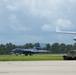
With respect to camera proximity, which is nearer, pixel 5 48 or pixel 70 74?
pixel 70 74

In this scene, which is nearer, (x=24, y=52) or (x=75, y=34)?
(x=75, y=34)

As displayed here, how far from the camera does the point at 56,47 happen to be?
183750 millimetres

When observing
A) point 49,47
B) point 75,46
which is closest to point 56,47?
point 49,47

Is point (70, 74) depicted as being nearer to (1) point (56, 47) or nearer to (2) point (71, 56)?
(2) point (71, 56)

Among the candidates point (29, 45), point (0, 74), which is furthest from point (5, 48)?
point (0, 74)

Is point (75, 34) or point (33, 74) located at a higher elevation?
point (75, 34)

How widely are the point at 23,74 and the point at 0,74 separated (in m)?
Result: 1.28

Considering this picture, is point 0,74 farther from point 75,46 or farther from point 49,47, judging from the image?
point 49,47

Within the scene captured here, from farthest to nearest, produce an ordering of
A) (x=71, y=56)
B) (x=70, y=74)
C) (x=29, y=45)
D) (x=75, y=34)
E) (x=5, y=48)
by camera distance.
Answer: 1. (x=29, y=45)
2. (x=5, y=48)
3. (x=75, y=34)
4. (x=71, y=56)
5. (x=70, y=74)

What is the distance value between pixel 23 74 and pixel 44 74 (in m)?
1.16

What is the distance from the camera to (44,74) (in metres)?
19.0

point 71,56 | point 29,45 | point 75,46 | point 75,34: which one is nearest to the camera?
point 71,56

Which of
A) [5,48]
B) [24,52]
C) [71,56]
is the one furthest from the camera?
[5,48]

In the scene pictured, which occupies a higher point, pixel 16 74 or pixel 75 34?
pixel 75 34
